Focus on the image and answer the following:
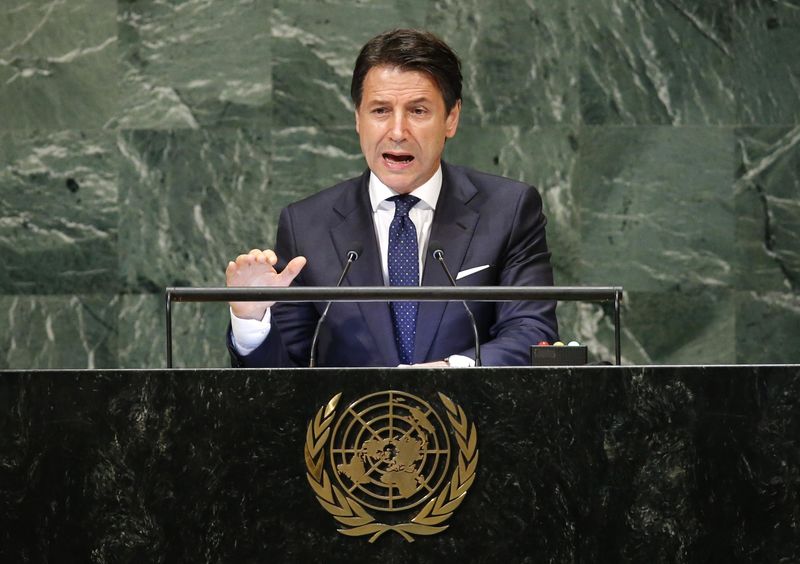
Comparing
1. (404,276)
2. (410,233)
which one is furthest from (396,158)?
(404,276)

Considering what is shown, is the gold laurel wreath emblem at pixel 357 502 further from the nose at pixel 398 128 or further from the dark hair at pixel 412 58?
the dark hair at pixel 412 58

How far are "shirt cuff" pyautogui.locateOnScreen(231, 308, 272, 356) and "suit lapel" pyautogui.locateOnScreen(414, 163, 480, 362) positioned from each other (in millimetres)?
502

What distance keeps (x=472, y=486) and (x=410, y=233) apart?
4.35ft

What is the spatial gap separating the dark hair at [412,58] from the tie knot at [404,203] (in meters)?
0.30

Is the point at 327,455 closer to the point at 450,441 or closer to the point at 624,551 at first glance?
the point at 450,441

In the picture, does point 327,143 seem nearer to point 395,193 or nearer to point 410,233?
point 395,193

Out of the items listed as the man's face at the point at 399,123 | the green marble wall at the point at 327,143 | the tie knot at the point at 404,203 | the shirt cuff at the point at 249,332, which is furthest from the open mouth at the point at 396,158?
the green marble wall at the point at 327,143

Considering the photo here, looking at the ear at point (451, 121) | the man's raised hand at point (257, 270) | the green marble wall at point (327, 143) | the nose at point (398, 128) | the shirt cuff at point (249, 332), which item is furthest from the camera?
the green marble wall at point (327, 143)

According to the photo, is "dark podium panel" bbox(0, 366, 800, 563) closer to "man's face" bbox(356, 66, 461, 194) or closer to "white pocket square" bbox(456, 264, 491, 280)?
"white pocket square" bbox(456, 264, 491, 280)

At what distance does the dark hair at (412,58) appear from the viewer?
12.3 feet

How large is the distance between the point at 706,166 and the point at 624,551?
338 cm

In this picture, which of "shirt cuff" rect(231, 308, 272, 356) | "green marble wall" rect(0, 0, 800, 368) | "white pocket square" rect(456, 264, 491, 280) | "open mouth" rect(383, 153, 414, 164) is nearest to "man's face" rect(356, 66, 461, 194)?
"open mouth" rect(383, 153, 414, 164)

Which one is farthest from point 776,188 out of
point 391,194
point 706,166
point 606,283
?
point 391,194

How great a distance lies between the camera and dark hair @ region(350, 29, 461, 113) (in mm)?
3754
